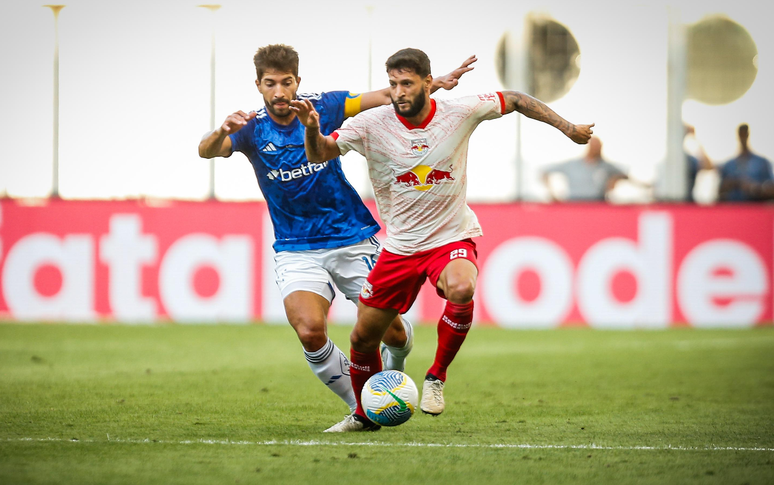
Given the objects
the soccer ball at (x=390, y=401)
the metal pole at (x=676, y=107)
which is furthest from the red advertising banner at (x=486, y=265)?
the soccer ball at (x=390, y=401)

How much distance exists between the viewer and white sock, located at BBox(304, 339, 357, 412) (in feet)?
21.3

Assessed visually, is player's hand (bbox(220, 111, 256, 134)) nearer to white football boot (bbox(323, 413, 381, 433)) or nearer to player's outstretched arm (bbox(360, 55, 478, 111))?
player's outstretched arm (bbox(360, 55, 478, 111))

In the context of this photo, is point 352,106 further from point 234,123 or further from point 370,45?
point 370,45

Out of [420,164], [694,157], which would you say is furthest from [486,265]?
[420,164]

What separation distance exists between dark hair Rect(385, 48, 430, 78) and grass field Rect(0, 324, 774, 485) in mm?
2197

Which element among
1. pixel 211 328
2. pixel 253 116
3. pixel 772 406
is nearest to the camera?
pixel 253 116

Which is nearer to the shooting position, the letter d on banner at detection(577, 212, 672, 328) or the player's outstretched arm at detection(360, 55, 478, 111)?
the player's outstretched arm at detection(360, 55, 478, 111)

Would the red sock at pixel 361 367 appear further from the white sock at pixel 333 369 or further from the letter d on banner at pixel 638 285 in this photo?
the letter d on banner at pixel 638 285

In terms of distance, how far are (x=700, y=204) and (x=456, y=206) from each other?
9.20 m

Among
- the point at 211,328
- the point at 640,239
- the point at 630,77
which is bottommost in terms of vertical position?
the point at 211,328

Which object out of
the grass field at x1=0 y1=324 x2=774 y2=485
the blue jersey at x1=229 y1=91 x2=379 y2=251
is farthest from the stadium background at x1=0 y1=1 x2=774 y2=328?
the blue jersey at x1=229 y1=91 x2=379 y2=251

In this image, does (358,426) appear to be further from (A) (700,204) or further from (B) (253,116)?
(A) (700,204)

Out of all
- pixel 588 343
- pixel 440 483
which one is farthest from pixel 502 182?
pixel 440 483

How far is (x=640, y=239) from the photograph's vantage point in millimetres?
14523
